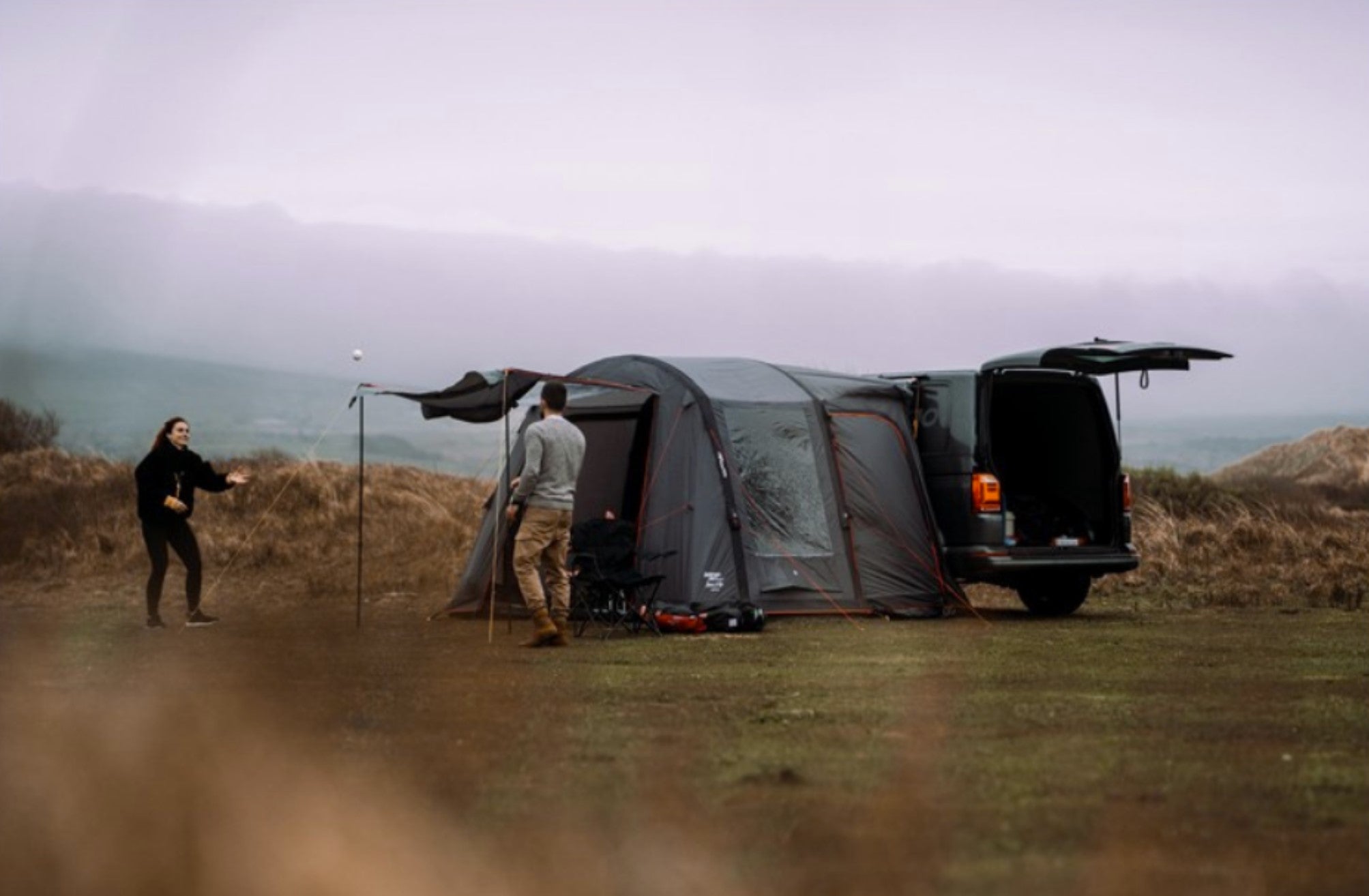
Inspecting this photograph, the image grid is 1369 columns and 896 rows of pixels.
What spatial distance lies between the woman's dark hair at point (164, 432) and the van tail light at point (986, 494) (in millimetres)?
7110

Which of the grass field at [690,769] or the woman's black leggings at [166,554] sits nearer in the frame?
the grass field at [690,769]

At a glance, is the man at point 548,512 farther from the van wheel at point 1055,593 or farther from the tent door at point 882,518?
the van wheel at point 1055,593

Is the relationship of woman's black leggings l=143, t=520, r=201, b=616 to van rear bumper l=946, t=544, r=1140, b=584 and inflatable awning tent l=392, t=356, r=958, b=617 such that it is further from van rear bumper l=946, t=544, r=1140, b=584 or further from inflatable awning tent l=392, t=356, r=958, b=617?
van rear bumper l=946, t=544, r=1140, b=584

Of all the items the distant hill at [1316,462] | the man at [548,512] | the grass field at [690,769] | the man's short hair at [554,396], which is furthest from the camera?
the distant hill at [1316,462]

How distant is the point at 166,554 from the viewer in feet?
59.1

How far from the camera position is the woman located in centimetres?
1778

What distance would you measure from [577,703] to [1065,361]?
Result: 849 centimetres

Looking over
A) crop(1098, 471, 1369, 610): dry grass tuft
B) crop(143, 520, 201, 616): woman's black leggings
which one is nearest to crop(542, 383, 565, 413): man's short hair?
crop(143, 520, 201, 616): woman's black leggings

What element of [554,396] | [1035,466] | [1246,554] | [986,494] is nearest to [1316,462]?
[1246,554]

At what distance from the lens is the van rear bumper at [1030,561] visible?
1800cm

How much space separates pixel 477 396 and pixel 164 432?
2.81 m

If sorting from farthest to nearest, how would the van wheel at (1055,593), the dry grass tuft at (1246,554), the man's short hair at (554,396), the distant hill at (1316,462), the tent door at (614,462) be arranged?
→ 1. the distant hill at (1316,462)
2. the dry grass tuft at (1246,554)
3. the van wheel at (1055,593)
4. the tent door at (614,462)
5. the man's short hair at (554,396)

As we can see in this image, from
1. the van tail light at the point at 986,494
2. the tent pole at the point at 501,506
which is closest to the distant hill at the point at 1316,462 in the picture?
the van tail light at the point at 986,494

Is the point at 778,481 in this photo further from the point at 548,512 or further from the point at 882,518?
the point at 548,512
